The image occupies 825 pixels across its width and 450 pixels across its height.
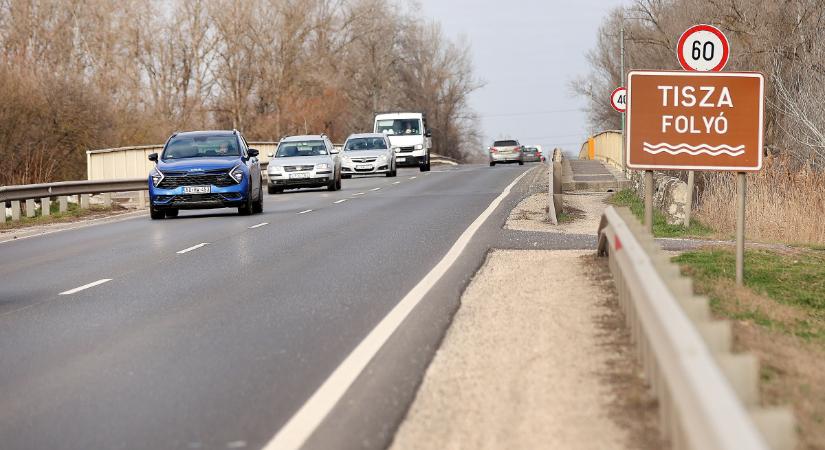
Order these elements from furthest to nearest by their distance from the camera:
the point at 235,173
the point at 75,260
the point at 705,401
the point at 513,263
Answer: the point at 235,173 < the point at 75,260 < the point at 513,263 < the point at 705,401

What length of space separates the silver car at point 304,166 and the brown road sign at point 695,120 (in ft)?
79.9

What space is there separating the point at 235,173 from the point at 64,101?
2158 cm

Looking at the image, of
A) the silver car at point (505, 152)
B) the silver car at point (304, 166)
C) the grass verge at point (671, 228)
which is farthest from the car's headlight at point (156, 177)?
the silver car at point (505, 152)

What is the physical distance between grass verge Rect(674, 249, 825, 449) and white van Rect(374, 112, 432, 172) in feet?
135

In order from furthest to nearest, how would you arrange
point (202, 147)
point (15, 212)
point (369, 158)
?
point (369, 158) → point (15, 212) → point (202, 147)

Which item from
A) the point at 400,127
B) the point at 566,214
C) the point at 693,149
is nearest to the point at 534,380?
the point at 693,149

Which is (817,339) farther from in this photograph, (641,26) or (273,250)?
(641,26)

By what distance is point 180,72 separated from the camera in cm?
7131

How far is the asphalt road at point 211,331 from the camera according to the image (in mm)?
6676

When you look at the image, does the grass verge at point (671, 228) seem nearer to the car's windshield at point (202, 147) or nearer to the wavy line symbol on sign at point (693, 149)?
the wavy line symbol on sign at point (693, 149)

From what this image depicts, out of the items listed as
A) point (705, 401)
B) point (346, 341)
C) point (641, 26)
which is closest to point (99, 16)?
point (641, 26)

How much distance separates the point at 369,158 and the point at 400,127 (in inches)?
407

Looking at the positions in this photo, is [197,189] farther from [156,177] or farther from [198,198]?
[156,177]

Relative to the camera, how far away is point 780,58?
128ft
